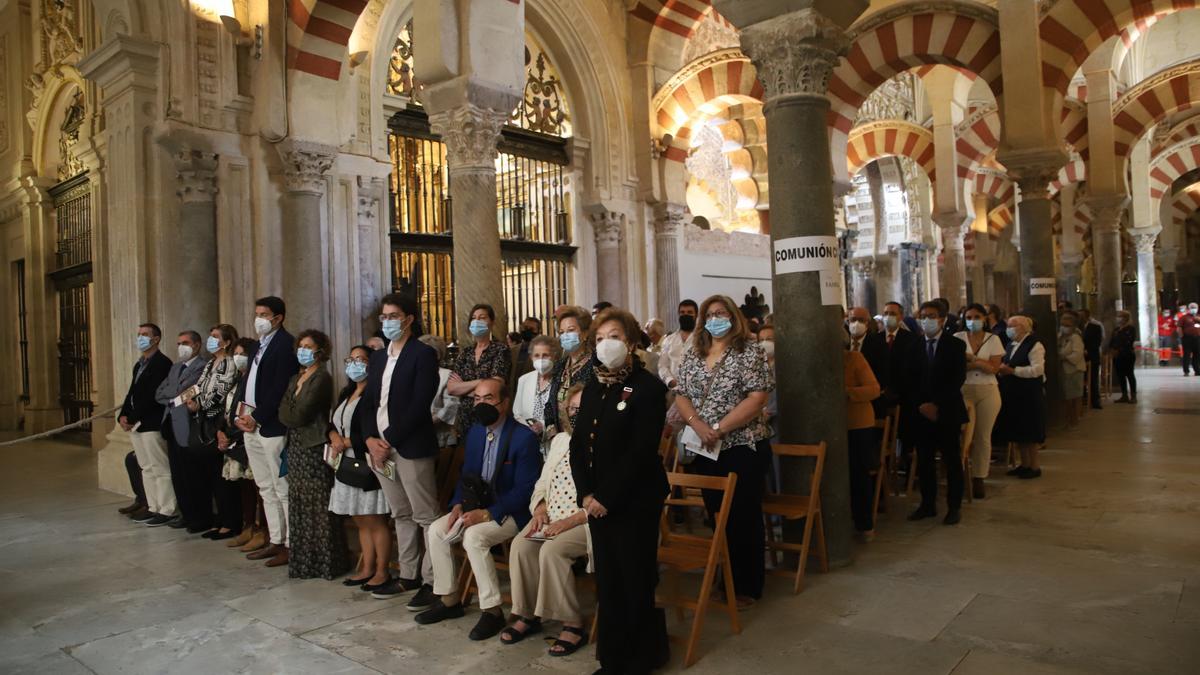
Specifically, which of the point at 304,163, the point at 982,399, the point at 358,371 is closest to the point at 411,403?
the point at 358,371

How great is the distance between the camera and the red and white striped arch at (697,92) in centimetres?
1169

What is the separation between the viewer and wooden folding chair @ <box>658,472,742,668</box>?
127 inches

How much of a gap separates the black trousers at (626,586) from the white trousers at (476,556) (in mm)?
747

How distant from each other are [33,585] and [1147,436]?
977 cm

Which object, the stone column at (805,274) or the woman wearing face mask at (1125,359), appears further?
the woman wearing face mask at (1125,359)

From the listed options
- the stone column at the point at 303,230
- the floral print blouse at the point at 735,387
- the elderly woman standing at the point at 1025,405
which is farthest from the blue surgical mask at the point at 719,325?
the stone column at the point at 303,230

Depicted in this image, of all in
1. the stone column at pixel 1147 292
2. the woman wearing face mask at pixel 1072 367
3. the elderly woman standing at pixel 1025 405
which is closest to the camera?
the elderly woman standing at pixel 1025 405

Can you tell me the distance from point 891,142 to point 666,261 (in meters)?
6.94

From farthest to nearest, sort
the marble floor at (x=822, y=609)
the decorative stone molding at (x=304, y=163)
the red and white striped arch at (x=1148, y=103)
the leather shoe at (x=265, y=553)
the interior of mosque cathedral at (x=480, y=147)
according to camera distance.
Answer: the red and white striped arch at (x=1148, y=103) → the decorative stone molding at (x=304, y=163) → the interior of mosque cathedral at (x=480, y=147) → the leather shoe at (x=265, y=553) → the marble floor at (x=822, y=609)

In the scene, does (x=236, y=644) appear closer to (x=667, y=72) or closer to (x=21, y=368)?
(x=667, y=72)

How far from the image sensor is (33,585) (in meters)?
4.71

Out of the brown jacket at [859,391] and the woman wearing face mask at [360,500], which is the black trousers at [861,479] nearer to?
the brown jacket at [859,391]

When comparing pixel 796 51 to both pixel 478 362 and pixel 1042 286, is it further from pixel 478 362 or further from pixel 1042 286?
pixel 1042 286

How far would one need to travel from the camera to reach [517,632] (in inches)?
140
